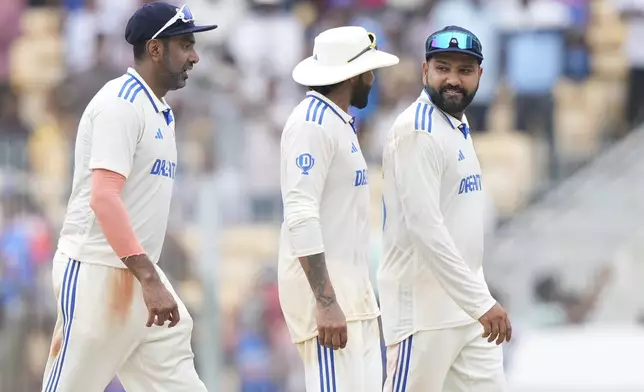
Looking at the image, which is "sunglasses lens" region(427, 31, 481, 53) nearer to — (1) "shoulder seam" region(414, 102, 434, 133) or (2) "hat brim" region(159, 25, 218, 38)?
(1) "shoulder seam" region(414, 102, 434, 133)

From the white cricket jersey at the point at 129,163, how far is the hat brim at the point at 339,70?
579mm

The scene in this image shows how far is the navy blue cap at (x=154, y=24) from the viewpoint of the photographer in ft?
20.9

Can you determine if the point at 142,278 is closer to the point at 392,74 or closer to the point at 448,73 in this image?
the point at 448,73

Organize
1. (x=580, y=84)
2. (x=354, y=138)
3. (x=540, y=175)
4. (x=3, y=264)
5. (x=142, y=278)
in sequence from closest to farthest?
1. (x=142, y=278)
2. (x=354, y=138)
3. (x=3, y=264)
4. (x=540, y=175)
5. (x=580, y=84)

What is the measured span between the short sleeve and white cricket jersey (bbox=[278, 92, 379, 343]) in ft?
2.04

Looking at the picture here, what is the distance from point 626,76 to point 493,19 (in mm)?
1548

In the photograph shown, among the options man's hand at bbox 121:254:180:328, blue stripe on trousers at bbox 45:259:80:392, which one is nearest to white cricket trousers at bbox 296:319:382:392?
man's hand at bbox 121:254:180:328

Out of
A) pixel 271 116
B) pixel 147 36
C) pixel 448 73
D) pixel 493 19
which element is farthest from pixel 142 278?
pixel 493 19

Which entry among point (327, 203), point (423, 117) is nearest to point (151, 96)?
point (327, 203)

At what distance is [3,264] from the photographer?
41.7ft

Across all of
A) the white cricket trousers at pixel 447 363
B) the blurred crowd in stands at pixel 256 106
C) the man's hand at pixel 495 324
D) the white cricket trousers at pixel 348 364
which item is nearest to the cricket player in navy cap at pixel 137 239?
the white cricket trousers at pixel 348 364

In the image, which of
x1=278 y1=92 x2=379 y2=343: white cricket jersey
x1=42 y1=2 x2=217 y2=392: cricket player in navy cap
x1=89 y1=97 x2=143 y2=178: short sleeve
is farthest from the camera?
x1=278 y1=92 x2=379 y2=343: white cricket jersey

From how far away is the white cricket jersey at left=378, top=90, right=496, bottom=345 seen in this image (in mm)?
6438

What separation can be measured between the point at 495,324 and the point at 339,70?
3.89 feet
